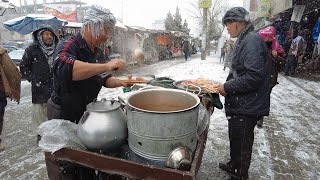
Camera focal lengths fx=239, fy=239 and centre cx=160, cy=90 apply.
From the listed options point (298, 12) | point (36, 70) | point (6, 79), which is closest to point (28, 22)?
point (6, 79)

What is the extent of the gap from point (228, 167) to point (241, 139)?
75 centimetres

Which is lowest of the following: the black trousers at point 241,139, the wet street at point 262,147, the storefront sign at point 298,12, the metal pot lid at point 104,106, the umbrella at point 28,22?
the wet street at point 262,147

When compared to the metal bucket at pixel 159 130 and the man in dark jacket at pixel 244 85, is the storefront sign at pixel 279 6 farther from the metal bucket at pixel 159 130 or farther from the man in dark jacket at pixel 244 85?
the metal bucket at pixel 159 130

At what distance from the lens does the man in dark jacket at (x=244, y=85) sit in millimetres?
2580

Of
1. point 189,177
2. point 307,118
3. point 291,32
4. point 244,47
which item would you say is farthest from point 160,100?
point 291,32

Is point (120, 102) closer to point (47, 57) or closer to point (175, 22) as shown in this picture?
point (47, 57)

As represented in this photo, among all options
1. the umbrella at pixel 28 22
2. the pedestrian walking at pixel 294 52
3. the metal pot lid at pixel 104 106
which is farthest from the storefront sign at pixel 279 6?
the metal pot lid at pixel 104 106

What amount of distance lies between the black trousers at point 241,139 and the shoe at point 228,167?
0.13 metres

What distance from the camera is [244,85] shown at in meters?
2.66

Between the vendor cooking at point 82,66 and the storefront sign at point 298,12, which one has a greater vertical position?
the storefront sign at point 298,12

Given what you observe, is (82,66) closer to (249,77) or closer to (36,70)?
(249,77)

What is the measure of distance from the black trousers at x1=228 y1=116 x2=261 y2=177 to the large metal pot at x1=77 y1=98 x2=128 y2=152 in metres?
1.62

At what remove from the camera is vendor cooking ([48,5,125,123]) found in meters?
1.97

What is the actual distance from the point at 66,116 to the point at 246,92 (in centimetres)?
201
